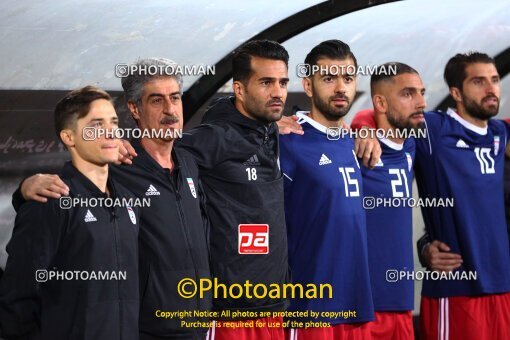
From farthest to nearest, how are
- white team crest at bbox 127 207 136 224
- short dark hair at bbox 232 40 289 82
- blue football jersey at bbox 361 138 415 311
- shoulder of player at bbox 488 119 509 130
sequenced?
shoulder of player at bbox 488 119 509 130 < blue football jersey at bbox 361 138 415 311 < short dark hair at bbox 232 40 289 82 < white team crest at bbox 127 207 136 224

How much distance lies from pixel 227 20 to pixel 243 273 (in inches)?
100

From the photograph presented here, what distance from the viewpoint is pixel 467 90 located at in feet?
16.9

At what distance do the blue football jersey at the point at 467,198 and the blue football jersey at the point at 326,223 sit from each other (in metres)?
0.64

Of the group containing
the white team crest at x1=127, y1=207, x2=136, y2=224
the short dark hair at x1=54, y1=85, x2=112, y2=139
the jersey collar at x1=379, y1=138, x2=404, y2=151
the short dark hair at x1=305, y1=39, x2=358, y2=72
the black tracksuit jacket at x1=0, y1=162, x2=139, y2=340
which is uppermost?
the short dark hair at x1=305, y1=39, x2=358, y2=72

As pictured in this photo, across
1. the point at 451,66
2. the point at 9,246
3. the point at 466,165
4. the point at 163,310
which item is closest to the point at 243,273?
the point at 163,310

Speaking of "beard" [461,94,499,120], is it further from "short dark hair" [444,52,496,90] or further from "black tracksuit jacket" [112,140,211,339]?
"black tracksuit jacket" [112,140,211,339]

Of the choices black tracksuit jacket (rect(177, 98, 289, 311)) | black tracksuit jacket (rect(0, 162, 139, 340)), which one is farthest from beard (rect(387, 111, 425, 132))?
black tracksuit jacket (rect(0, 162, 139, 340))

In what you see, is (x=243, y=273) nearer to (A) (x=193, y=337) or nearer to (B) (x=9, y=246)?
(A) (x=193, y=337)

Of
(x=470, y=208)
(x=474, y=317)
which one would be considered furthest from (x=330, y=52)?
(x=474, y=317)

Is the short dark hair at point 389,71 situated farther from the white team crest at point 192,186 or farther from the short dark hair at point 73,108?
the short dark hair at point 73,108

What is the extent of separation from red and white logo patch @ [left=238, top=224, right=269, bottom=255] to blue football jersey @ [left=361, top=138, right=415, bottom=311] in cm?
72

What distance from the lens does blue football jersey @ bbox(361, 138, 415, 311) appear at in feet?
15.6

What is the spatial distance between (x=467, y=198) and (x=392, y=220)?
0.46 metres

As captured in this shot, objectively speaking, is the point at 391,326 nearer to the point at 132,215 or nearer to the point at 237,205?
the point at 237,205
